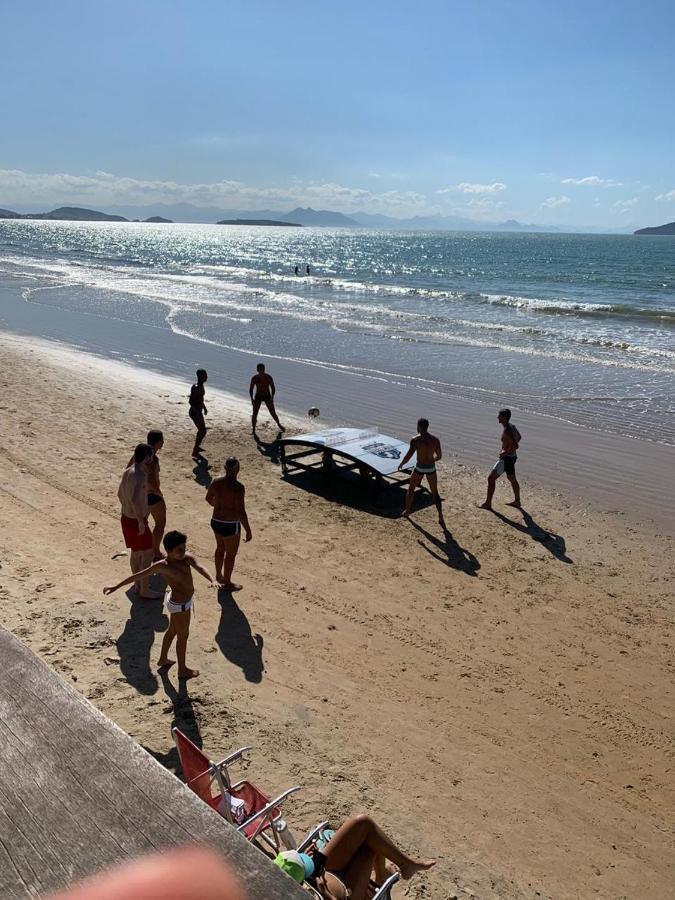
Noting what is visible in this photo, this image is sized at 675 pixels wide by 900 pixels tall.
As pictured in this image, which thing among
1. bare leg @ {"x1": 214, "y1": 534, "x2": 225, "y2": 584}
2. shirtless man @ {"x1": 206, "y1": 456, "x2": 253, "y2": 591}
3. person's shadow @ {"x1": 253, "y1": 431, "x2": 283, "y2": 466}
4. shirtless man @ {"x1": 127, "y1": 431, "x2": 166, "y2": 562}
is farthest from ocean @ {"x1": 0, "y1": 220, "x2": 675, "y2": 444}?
shirtless man @ {"x1": 127, "y1": 431, "x2": 166, "y2": 562}

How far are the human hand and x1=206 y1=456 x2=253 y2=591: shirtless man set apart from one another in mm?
6049

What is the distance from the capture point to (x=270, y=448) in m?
13.0

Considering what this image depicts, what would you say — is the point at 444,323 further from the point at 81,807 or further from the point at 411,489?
the point at 81,807

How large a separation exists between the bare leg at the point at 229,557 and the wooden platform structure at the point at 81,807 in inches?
223

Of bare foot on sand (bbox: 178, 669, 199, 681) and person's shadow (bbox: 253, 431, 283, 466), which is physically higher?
person's shadow (bbox: 253, 431, 283, 466)

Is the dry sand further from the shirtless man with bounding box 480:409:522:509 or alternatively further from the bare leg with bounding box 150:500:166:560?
the bare leg with bounding box 150:500:166:560

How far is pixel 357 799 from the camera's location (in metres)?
4.93

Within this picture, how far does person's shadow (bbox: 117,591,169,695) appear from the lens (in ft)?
19.7

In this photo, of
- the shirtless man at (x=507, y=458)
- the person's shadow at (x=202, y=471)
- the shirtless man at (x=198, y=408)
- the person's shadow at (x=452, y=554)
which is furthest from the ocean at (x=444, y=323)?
the person's shadow at (x=202, y=471)

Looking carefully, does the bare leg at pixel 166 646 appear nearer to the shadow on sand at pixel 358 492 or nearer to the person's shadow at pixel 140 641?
the person's shadow at pixel 140 641

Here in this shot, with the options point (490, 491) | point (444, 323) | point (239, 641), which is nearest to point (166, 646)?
point (239, 641)

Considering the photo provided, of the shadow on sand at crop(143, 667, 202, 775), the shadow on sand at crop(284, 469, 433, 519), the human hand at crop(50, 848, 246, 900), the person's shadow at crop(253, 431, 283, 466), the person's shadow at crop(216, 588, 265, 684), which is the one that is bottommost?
the shadow on sand at crop(143, 667, 202, 775)

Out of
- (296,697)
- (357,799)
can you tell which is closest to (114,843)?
(357,799)

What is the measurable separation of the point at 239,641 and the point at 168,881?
5577mm
